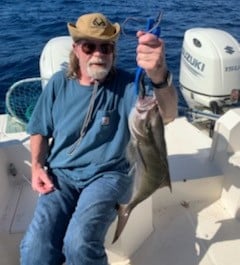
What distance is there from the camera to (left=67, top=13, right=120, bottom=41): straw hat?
276 centimetres

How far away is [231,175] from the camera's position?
3744mm

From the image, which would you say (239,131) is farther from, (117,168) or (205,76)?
(205,76)

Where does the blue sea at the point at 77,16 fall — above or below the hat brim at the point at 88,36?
below

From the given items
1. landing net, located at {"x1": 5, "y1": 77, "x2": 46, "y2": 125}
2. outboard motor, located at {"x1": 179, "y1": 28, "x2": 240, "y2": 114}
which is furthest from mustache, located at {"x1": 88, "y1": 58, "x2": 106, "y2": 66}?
outboard motor, located at {"x1": 179, "y1": 28, "x2": 240, "y2": 114}

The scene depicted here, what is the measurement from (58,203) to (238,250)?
1.43 m

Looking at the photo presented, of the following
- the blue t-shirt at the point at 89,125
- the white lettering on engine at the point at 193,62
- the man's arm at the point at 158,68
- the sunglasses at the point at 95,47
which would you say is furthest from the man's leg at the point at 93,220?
the white lettering on engine at the point at 193,62

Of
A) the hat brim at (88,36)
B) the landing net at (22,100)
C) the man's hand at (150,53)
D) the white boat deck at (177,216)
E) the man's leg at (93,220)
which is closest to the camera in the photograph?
the man's hand at (150,53)

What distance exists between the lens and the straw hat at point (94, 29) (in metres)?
2.76

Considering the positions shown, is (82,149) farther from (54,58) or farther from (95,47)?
(54,58)

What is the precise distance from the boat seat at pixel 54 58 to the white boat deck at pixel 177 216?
666 millimetres

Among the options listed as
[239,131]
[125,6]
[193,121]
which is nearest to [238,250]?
[239,131]

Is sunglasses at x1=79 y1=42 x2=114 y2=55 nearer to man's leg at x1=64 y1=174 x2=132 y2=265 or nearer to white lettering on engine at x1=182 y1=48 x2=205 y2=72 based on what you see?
man's leg at x1=64 y1=174 x2=132 y2=265

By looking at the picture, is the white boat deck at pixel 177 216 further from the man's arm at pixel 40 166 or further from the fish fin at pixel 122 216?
the man's arm at pixel 40 166

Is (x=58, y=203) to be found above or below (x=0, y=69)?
above
